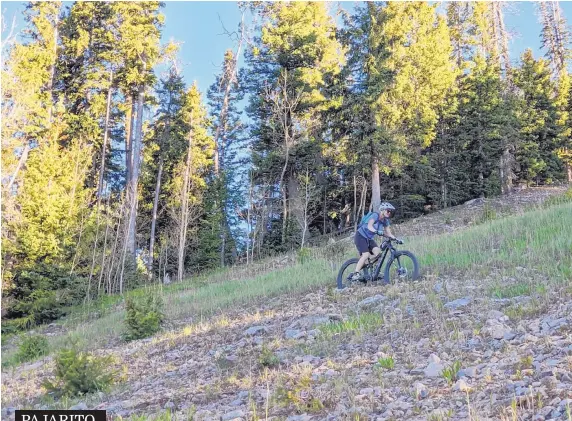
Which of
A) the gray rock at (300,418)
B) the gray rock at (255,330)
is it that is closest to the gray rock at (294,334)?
Answer: the gray rock at (255,330)

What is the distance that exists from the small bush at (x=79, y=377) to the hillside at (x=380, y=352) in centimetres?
25

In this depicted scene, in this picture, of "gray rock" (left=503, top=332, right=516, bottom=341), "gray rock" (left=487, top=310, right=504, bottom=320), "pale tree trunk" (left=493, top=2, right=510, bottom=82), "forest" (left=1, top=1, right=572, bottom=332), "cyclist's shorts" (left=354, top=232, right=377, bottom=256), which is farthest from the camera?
"pale tree trunk" (left=493, top=2, right=510, bottom=82)

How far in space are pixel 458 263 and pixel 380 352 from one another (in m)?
5.41

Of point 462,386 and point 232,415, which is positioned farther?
point 232,415

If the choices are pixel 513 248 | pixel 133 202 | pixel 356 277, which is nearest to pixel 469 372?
pixel 356 277

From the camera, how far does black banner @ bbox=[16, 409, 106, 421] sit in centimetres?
488

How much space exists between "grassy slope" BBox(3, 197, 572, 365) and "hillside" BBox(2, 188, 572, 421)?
0.07 meters

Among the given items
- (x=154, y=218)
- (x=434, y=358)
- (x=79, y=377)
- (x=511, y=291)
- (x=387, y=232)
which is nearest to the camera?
(x=434, y=358)

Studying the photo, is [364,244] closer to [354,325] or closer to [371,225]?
[371,225]

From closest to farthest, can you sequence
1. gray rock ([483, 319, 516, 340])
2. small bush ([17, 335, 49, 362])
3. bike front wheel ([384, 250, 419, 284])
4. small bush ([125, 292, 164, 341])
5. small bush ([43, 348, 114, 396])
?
gray rock ([483, 319, 516, 340]) → small bush ([43, 348, 114, 396]) → bike front wheel ([384, 250, 419, 284]) → small bush ([125, 292, 164, 341]) → small bush ([17, 335, 49, 362])

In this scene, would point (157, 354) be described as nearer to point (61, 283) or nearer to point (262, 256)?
point (61, 283)

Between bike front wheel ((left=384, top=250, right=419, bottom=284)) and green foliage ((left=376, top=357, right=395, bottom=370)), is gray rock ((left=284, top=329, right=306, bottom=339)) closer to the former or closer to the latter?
green foliage ((left=376, top=357, right=395, bottom=370))

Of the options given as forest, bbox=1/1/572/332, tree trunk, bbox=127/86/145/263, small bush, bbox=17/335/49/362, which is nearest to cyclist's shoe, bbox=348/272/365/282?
small bush, bbox=17/335/49/362

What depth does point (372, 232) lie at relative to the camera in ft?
30.6
